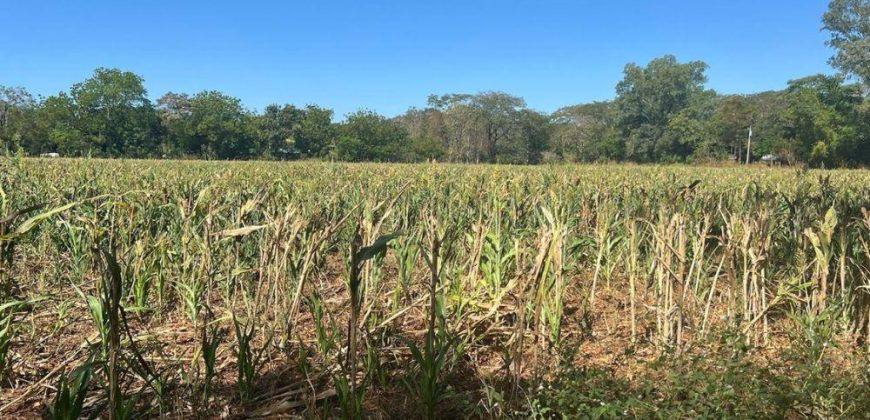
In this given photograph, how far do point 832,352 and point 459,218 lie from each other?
2381 millimetres

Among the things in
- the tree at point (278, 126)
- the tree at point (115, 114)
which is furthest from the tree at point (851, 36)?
the tree at point (115, 114)

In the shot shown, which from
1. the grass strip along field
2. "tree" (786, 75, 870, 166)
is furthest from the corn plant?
"tree" (786, 75, 870, 166)

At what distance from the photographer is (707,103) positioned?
59031mm

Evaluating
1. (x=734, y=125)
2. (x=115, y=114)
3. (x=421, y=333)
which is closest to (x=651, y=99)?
(x=734, y=125)

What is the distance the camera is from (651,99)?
61.2 meters

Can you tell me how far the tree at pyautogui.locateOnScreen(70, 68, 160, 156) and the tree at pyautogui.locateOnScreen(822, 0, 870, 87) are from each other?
5783 centimetres

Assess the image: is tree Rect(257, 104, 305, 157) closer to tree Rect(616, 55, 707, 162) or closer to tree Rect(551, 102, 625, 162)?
tree Rect(551, 102, 625, 162)

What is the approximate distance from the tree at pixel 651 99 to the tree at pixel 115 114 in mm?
50423

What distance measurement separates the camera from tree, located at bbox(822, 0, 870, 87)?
122ft

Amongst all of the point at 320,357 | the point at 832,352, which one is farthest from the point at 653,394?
the point at 320,357

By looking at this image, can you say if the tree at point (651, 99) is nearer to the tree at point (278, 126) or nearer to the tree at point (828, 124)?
the tree at point (828, 124)

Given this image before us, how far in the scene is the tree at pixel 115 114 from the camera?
5006 centimetres

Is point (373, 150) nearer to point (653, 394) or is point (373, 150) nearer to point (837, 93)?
point (837, 93)

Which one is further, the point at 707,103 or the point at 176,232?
the point at 707,103
